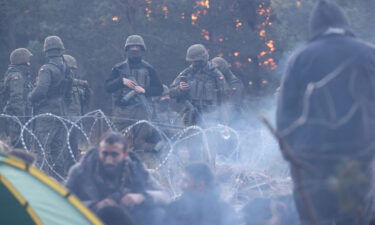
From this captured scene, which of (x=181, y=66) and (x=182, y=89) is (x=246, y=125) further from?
(x=181, y=66)

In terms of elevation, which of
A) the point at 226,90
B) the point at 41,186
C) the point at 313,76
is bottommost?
the point at 226,90

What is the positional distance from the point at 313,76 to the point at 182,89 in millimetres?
6995

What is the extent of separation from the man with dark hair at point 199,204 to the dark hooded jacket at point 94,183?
344 mm

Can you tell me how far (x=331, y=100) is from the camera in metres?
5.04

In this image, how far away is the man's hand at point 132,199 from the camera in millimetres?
6816

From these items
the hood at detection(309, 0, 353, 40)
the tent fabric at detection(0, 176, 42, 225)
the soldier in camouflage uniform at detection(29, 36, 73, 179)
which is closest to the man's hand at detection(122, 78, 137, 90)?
the soldier in camouflage uniform at detection(29, 36, 73, 179)

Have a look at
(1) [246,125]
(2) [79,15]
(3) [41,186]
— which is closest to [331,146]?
(3) [41,186]

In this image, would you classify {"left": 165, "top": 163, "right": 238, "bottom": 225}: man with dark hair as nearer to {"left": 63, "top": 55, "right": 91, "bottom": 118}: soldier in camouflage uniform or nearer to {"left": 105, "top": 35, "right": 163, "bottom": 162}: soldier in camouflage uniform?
{"left": 105, "top": 35, "right": 163, "bottom": 162}: soldier in camouflage uniform

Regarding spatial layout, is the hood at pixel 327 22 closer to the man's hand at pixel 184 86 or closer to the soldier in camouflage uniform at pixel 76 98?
the man's hand at pixel 184 86

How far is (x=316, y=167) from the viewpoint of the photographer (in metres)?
5.00

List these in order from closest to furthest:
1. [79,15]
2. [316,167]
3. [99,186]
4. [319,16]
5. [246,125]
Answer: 1. [316,167]
2. [319,16]
3. [99,186]
4. [246,125]
5. [79,15]

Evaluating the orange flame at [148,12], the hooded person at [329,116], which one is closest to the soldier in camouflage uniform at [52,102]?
the hooded person at [329,116]

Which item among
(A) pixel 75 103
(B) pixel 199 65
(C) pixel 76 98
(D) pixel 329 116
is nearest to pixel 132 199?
(D) pixel 329 116

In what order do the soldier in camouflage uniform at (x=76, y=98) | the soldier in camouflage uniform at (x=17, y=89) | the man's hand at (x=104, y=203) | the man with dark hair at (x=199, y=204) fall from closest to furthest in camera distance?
the man's hand at (x=104, y=203) → the man with dark hair at (x=199, y=204) → the soldier in camouflage uniform at (x=76, y=98) → the soldier in camouflage uniform at (x=17, y=89)
